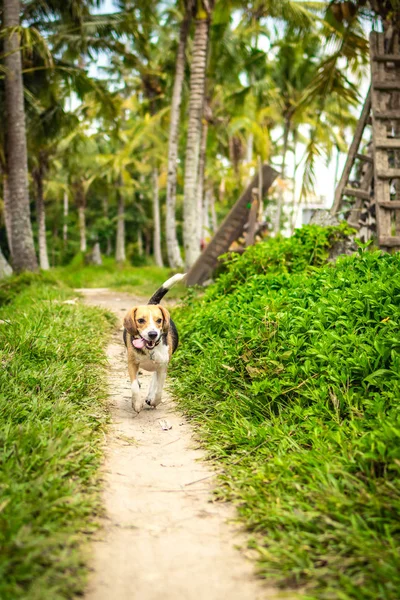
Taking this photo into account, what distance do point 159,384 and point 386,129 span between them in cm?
569

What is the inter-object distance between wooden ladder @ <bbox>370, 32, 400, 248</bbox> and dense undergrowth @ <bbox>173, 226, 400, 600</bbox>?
227cm

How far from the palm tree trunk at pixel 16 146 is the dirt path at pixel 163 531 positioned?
10.1 metres

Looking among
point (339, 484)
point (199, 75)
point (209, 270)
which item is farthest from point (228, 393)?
point (199, 75)

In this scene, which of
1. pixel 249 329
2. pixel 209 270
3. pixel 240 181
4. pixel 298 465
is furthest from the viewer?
pixel 240 181

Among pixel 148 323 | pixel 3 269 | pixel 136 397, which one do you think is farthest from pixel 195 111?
pixel 136 397

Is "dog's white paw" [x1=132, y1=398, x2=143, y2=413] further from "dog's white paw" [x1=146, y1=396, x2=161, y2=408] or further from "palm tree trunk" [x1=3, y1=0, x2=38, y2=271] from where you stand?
"palm tree trunk" [x1=3, y1=0, x2=38, y2=271]

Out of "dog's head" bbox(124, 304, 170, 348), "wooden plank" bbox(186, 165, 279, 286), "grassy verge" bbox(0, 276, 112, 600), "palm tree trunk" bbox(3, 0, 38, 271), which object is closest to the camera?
"grassy verge" bbox(0, 276, 112, 600)

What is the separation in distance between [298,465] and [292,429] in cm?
57

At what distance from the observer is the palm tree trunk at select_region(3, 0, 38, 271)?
43.7ft

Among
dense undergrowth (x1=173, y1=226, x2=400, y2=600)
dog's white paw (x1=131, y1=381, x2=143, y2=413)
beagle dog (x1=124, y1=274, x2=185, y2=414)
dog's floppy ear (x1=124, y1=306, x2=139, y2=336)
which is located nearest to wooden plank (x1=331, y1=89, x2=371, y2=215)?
Answer: dense undergrowth (x1=173, y1=226, x2=400, y2=600)

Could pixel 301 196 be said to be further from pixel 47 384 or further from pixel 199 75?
pixel 47 384

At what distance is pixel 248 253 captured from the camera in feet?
26.3

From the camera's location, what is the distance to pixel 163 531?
297cm

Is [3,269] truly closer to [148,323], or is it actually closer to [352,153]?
[352,153]
